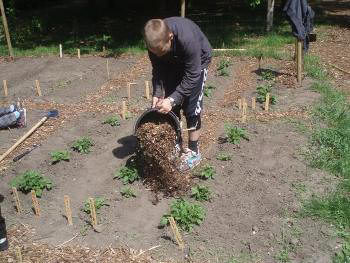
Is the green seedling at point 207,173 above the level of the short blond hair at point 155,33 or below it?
below

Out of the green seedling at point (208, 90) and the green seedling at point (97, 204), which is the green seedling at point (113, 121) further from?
the green seedling at point (97, 204)

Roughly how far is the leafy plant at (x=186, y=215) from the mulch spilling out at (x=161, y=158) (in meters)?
0.43

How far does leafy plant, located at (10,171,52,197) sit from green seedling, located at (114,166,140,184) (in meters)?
0.77

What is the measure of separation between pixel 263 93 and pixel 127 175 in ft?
11.2

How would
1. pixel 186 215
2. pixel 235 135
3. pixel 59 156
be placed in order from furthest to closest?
pixel 235 135
pixel 59 156
pixel 186 215

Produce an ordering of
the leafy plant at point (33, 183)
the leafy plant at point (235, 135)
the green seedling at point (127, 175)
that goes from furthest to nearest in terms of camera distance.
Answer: the leafy plant at point (235, 135), the green seedling at point (127, 175), the leafy plant at point (33, 183)

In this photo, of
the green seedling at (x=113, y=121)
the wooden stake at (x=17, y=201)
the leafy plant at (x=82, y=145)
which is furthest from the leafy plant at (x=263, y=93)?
the wooden stake at (x=17, y=201)

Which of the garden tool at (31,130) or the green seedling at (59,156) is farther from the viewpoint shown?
the garden tool at (31,130)

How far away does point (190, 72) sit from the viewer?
435 centimetres

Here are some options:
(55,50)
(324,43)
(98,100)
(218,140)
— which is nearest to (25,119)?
(98,100)

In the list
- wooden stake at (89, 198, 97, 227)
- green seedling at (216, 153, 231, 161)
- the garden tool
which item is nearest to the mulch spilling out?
green seedling at (216, 153, 231, 161)

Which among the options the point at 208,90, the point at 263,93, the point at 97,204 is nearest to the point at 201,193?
the point at 97,204

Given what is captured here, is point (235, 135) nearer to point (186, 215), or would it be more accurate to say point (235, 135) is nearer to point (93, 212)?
point (186, 215)

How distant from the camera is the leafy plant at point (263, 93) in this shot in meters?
7.06
